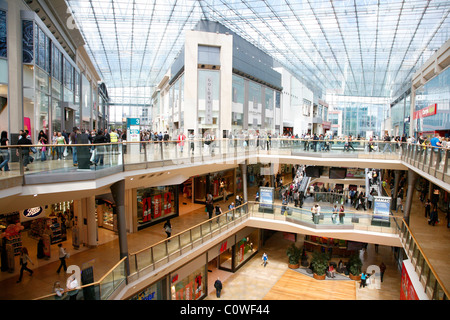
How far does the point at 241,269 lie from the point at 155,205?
831 cm

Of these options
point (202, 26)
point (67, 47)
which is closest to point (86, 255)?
point (67, 47)

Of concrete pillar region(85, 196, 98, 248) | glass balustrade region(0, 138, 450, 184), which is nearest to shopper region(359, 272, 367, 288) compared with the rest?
glass balustrade region(0, 138, 450, 184)

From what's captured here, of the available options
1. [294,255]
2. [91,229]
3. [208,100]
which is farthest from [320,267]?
[208,100]

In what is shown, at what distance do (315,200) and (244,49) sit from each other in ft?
54.4

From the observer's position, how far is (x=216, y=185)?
82.0 feet

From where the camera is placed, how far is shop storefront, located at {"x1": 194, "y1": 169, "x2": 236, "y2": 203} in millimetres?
23734

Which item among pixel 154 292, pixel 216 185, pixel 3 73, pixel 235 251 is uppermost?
pixel 3 73

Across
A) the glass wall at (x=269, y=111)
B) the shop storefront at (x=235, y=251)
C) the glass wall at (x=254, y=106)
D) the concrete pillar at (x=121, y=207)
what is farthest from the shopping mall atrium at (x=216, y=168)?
the glass wall at (x=269, y=111)

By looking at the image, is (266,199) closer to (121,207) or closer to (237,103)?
(237,103)

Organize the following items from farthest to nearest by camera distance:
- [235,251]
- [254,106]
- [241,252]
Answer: [254,106], [241,252], [235,251]

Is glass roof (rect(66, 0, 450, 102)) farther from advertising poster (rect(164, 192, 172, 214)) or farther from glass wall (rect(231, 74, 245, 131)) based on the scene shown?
advertising poster (rect(164, 192, 172, 214))

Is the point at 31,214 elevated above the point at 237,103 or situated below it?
below

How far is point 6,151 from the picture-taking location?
6.96 meters

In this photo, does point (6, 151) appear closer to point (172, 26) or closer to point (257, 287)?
point (257, 287)
